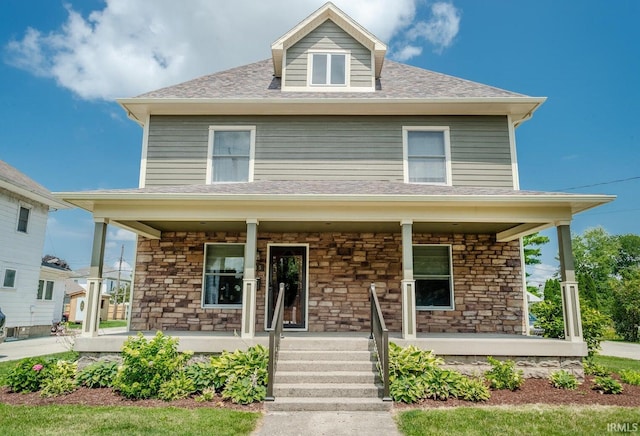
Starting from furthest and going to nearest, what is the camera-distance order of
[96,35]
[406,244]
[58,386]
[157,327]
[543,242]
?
[543,242] < [96,35] < [157,327] < [406,244] < [58,386]

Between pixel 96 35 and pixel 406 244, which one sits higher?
pixel 96 35

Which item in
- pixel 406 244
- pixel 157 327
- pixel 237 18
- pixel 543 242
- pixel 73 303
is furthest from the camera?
pixel 73 303

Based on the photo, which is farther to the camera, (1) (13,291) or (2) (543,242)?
(2) (543,242)

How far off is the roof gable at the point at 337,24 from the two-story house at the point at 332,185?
28mm

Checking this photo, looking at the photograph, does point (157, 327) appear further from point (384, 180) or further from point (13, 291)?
point (13, 291)

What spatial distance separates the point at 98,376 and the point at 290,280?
162 inches

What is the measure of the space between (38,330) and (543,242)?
1021 inches

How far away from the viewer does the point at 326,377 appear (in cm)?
607

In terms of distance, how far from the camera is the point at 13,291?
45.9 feet

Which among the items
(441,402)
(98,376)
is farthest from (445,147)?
(98,376)

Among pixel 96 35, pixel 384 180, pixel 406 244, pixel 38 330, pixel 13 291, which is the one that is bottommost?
pixel 38 330

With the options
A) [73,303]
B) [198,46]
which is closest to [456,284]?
[198,46]

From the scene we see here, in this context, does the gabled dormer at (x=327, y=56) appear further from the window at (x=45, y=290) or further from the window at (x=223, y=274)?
the window at (x=45, y=290)

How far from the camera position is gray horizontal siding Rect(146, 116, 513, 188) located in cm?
940
